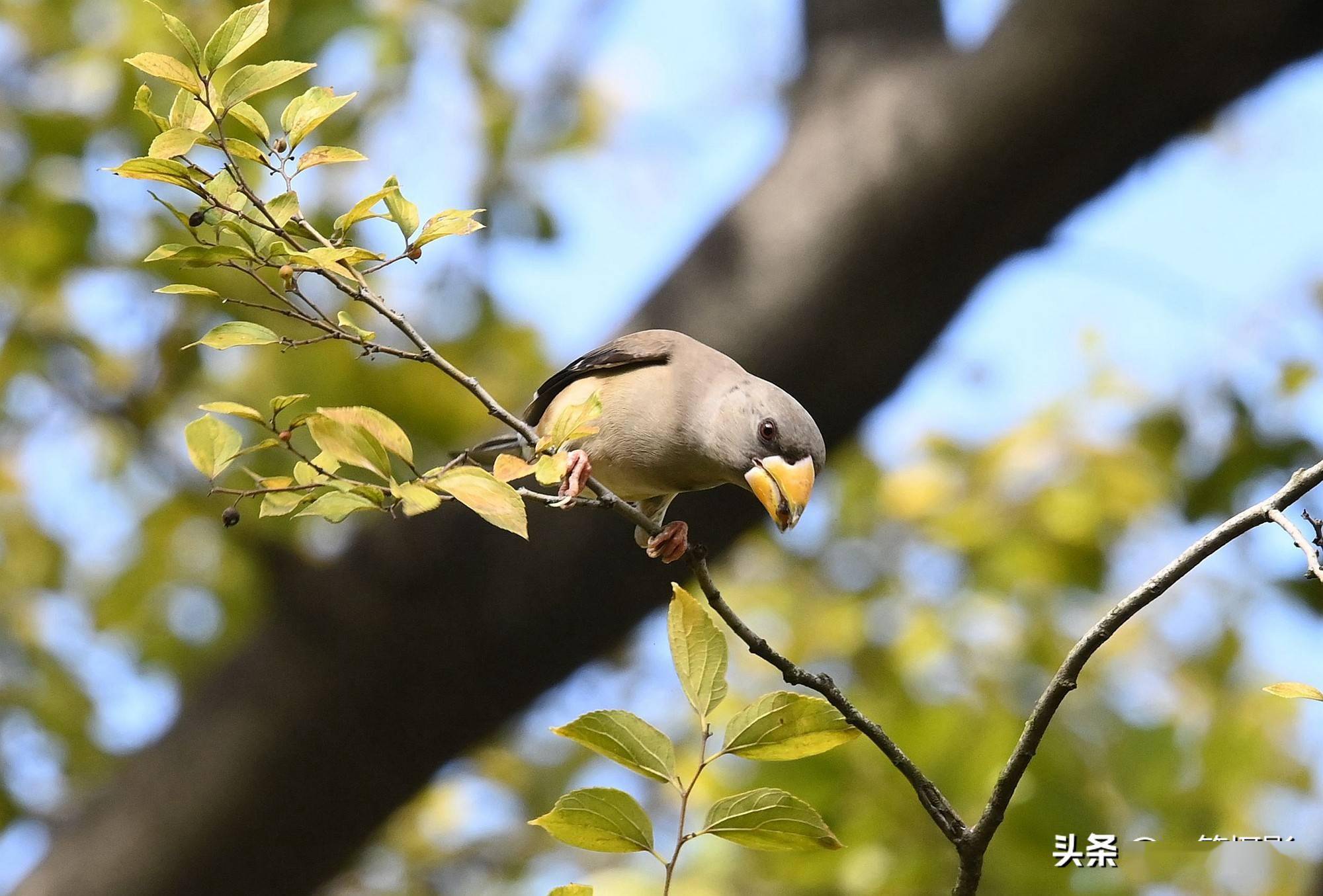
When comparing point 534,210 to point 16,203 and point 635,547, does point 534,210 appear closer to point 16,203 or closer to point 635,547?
point 635,547

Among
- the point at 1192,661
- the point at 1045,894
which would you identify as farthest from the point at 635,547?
the point at 1192,661

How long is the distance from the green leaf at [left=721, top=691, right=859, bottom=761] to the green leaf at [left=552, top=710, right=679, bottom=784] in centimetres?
8

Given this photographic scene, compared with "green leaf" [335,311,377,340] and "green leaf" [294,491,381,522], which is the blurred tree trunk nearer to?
"green leaf" [335,311,377,340]

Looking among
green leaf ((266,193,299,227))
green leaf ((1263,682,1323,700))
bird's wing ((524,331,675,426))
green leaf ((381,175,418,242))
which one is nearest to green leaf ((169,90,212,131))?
green leaf ((266,193,299,227))

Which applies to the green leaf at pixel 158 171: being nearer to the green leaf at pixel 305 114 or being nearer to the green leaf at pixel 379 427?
the green leaf at pixel 305 114

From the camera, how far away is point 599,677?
6.45 metres

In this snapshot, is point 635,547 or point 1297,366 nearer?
point 1297,366

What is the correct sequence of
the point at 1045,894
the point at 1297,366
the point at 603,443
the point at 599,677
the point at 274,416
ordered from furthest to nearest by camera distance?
the point at 599,677 → the point at 1297,366 → the point at 1045,894 → the point at 603,443 → the point at 274,416

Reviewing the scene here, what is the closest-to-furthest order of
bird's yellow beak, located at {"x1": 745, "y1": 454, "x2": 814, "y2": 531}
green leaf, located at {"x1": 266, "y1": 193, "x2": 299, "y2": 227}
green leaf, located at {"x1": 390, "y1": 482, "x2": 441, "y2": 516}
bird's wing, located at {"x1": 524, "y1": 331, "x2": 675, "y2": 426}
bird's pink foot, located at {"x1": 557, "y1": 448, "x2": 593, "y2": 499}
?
green leaf, located at {"x1": 390, "y1": 482, "x2": 441, "y2": 516} < green leaf, located at {"x1": 266, "y1": 193, "x2": 299, "y2": 227} < bird's pink foot, located at {"x1": 557, "y1": 448, "x2": 593, "y2": 499} < bird's yellow beak, located at {"x1": 745, "y1": 454, "x2": 814, "y2": 531} < bird's wing, located at {"x1": 524, "y1": 331, "x2": 675, "y2": 426}

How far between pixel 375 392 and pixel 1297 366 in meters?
3.41

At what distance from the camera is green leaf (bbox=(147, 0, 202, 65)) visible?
1391mm

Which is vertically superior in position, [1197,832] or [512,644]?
[1197,832]

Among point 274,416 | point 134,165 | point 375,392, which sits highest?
point 134,165

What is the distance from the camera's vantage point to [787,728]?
1460mm
